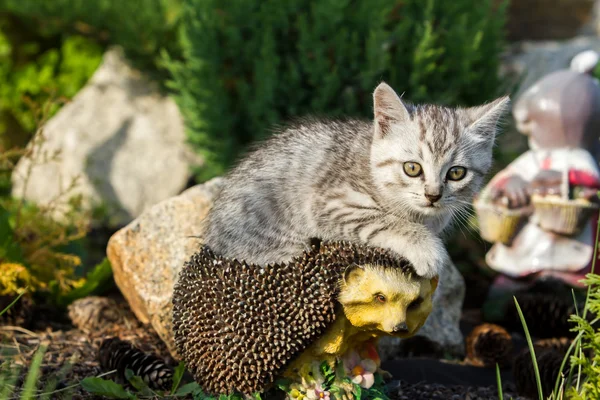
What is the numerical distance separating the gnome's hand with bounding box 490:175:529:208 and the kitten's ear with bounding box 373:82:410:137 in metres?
2.14

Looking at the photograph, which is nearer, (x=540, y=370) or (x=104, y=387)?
(x=104, y=387)

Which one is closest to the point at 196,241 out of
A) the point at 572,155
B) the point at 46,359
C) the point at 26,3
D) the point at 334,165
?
A: the point at 46,359

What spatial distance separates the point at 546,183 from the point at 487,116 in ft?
6.48

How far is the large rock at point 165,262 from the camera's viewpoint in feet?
13.0

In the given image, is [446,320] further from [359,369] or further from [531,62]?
[531,62]

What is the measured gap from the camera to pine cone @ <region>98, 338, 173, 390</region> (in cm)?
347

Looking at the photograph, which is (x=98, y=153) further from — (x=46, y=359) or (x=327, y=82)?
(x=46, y=359)

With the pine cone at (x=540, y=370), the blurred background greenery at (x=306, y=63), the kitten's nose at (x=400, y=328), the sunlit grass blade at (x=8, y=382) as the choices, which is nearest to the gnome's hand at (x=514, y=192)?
the blurred background greenery at (x=306, y=63)

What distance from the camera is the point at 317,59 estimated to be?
532 centimetres

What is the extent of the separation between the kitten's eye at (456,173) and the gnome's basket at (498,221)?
1.96 metres

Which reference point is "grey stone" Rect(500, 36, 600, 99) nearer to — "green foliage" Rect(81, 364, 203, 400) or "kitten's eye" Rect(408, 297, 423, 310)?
"kitten's eye" Rect(408, 297, 423, 310)

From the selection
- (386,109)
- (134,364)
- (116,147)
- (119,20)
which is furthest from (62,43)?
(386,109)

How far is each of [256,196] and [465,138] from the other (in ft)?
3.02

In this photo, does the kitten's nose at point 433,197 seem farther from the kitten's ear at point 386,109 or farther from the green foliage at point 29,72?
the green foliage at point 29,72
